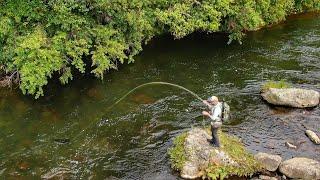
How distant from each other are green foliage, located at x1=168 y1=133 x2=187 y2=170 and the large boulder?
199 inches

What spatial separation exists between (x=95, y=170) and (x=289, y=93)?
926 centimetres

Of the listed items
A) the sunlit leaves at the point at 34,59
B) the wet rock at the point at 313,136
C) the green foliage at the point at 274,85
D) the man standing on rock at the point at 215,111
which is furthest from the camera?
the green foliage at the point at 274,85

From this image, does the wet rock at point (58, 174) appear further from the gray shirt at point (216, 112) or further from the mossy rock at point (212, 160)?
the gray shirt at point (216, 112)

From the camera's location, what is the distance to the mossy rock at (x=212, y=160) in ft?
50.9

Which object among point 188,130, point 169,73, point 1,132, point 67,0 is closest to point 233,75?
point 169,73

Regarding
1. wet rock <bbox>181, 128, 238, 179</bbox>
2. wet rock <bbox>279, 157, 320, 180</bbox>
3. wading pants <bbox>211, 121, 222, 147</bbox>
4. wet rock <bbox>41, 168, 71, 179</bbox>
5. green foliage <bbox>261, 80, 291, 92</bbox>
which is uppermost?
green foliage <bbox>261, 80, 291, 92</bbox>

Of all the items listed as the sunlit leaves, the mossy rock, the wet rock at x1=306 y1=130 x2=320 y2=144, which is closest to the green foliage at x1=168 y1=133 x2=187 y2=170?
the mossy rock

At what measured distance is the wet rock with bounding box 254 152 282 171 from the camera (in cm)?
1570

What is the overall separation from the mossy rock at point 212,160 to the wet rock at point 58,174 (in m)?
3.85

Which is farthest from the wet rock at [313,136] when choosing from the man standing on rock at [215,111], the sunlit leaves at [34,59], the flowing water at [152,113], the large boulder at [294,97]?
the sunlit leaves at [34,59]

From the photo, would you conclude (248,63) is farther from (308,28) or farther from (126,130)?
(126,130)

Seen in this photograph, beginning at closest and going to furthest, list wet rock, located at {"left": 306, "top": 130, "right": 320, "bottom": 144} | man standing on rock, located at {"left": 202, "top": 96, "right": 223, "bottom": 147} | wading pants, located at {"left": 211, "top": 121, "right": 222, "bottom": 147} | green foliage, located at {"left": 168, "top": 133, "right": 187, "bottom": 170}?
man standing on rock, located at {"left": 202, "top": 96, "right": 223, "bottom": 147} < wading pants, located at {"left": 211, "top": 121, "right": 222, "bottom": 147} < green foliage, located at {"left": 168, "top": 133, "right": 187, "bottom": 170} < wet rock, located at {"left": 306, "top": 130, "right": 320, "bottom": 144}

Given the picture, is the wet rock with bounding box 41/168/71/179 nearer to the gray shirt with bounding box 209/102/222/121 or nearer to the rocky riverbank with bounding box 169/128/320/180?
the rocky riverbank with bounding box 169/128/320/180

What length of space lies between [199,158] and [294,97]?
6.21 meters
